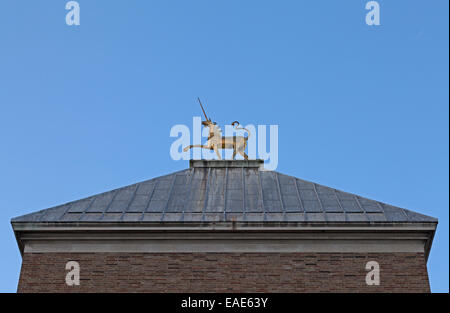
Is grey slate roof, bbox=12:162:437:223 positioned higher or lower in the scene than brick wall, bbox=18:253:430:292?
higher

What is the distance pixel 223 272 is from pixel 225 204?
232cm

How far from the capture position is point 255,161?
23938 millimetres

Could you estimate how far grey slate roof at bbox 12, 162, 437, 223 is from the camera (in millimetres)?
20562

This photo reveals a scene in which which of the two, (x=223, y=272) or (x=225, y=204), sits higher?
(x=225, y=204)

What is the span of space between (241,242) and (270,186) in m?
2.83

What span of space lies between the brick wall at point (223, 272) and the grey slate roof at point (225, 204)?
38.2 inches

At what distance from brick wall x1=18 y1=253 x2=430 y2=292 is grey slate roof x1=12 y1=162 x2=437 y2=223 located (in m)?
0.97

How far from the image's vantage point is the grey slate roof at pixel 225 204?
2056cm

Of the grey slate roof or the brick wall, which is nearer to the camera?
the brick wall

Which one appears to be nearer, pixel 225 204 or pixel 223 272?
pixel 223 272

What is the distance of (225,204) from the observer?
21.4 m
